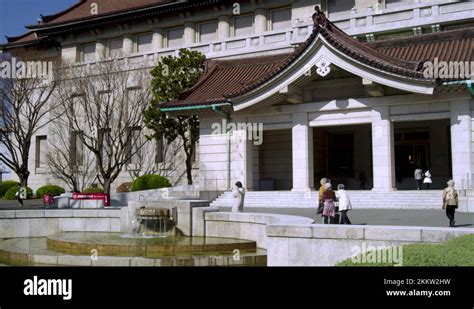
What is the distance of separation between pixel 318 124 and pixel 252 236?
1222cm

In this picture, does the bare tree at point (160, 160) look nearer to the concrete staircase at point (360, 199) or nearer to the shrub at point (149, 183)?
the shrub at point (149, 183)

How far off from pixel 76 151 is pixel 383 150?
87.2ft

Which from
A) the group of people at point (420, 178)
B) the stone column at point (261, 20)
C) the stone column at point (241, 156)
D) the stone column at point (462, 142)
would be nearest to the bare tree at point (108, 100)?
the stone column at point (261, 20)

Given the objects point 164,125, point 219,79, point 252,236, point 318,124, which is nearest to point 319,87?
point 318,124

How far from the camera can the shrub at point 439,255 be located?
711 cm

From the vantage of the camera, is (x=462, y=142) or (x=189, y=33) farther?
(x=189, y=33)

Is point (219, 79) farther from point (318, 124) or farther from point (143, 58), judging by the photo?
point (143, 58)

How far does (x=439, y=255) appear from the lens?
285 inches

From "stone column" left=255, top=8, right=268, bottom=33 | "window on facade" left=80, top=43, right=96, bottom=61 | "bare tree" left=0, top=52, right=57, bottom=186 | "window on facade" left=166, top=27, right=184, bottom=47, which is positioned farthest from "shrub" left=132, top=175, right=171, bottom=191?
"window on facade" left=80, top=43, right=96, bottom=61

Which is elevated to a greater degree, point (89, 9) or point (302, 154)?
point (89, 9)

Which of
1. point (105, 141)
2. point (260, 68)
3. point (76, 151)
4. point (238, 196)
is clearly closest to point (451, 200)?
point (238, 196)

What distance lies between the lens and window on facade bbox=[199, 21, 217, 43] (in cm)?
3844

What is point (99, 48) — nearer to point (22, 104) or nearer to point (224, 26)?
point (22, 104)

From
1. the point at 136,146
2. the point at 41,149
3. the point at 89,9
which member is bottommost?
the point at 136,146
